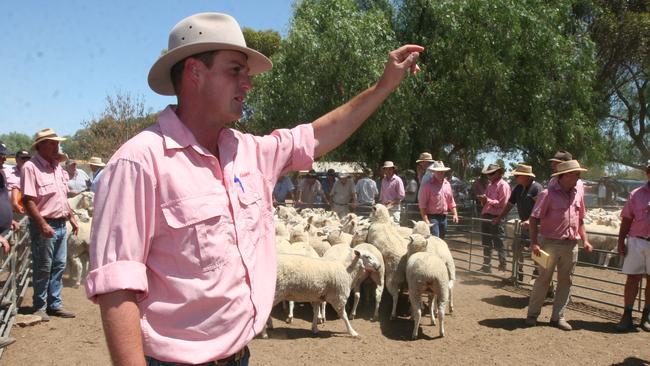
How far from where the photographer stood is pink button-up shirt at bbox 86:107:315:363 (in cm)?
146

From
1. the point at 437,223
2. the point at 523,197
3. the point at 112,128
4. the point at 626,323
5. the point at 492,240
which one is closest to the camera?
the point at 626,323

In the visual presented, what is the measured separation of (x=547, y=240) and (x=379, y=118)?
367 inches

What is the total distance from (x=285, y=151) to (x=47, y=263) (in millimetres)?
5491

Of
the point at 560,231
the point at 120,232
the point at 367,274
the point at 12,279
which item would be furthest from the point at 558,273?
the point at 12,279

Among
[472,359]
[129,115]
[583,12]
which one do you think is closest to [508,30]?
[583,12]

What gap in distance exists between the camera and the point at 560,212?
21.8ft

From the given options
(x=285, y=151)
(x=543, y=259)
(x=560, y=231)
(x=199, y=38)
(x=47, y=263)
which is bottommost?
(x=47, y=263)

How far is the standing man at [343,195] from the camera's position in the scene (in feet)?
42.1

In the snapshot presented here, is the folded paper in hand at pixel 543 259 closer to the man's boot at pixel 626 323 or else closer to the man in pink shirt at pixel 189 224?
the man's boot at pixel 626 323

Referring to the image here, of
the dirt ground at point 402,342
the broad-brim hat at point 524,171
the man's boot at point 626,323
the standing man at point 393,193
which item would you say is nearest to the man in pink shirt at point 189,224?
the dirt ground at point 402,342

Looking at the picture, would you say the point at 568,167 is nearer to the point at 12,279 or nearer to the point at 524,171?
the point at 524,171

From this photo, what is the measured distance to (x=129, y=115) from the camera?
26.5m

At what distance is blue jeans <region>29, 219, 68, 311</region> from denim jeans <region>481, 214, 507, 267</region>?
6927mm

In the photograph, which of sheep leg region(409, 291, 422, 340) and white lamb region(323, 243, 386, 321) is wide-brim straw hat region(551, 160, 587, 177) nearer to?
sheep leg region(409, 291, 422, 340)
